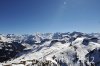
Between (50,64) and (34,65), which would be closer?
(34,65)

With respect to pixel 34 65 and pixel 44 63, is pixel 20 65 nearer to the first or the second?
pixel 34 65

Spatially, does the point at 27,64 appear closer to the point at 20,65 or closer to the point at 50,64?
the point at 20,65

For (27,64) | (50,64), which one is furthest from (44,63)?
(27,64)

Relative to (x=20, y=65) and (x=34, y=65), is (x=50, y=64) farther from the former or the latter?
(x=20, y=65)

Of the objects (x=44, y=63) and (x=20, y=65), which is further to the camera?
(x=44, y=63)

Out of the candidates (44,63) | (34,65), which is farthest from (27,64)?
(44,63)

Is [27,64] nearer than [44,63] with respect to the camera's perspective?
Yes

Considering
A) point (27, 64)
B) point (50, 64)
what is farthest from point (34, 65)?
point (50, 64)
